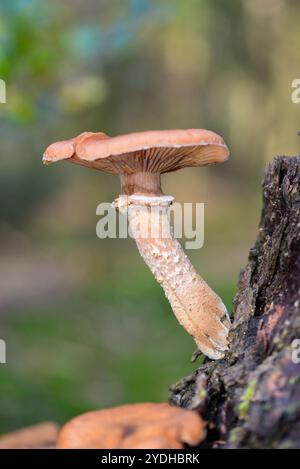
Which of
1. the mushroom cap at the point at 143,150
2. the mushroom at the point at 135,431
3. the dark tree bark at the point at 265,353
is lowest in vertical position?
the mushroom at the point at 135,431

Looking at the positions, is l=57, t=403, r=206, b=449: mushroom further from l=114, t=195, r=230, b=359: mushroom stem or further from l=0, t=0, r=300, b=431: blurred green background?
l=0, t=0, r=300, b=431: blurred green background

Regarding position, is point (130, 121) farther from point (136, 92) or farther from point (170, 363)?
point (170, 363)

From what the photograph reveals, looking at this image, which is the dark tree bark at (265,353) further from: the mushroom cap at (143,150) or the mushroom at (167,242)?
the mushroom cap at (143,150)

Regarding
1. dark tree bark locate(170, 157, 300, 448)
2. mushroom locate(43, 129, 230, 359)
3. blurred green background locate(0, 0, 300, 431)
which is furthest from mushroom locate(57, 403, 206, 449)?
blurred green background locate(0, 0, 300, 431)

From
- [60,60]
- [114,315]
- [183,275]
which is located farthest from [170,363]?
[183,275]

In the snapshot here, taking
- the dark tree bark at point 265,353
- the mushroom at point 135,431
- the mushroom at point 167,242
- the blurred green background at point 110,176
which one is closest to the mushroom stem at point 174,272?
the mushroom at point 167,242

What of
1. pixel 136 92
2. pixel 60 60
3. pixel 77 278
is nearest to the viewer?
pixel 60 60

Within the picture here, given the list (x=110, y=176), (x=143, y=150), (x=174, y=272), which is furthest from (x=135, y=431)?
(x=110, y=176)
